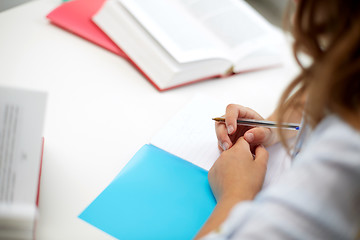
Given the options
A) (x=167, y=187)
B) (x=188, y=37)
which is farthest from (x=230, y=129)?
(x=188, y=37)

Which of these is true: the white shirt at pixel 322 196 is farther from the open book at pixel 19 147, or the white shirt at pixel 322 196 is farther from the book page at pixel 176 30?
the book page at pixel 176 30

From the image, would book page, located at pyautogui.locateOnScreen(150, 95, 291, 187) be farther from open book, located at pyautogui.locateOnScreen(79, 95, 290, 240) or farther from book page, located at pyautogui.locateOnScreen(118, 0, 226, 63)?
book page, located at pyautogui.locateOnScreen(118, 0, 226, 63)

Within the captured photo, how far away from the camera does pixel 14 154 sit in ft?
1.73

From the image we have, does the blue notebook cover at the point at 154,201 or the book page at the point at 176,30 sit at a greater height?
→ the book page at the point at 176,30

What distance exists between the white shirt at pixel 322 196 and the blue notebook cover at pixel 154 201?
0.69ft

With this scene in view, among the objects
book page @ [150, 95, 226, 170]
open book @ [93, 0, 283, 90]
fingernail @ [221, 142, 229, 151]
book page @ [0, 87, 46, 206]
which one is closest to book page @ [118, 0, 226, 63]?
open book @ [93, 0, 283, 90]

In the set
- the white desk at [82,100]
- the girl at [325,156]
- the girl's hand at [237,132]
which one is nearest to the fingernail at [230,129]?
the girl's hand at [237,132]

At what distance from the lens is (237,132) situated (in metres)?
0.85

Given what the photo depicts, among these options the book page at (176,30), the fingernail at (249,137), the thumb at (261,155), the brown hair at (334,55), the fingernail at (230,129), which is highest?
the brown hair at (334,55)

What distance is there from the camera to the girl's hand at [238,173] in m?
0.70

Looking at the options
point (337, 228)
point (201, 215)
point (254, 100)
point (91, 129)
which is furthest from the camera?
point (254, 100)

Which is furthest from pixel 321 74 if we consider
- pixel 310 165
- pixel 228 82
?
pixel 228 82

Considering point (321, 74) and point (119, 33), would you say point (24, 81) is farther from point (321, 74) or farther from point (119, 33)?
point (321, 74)

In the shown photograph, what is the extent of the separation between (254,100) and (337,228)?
547 mm
